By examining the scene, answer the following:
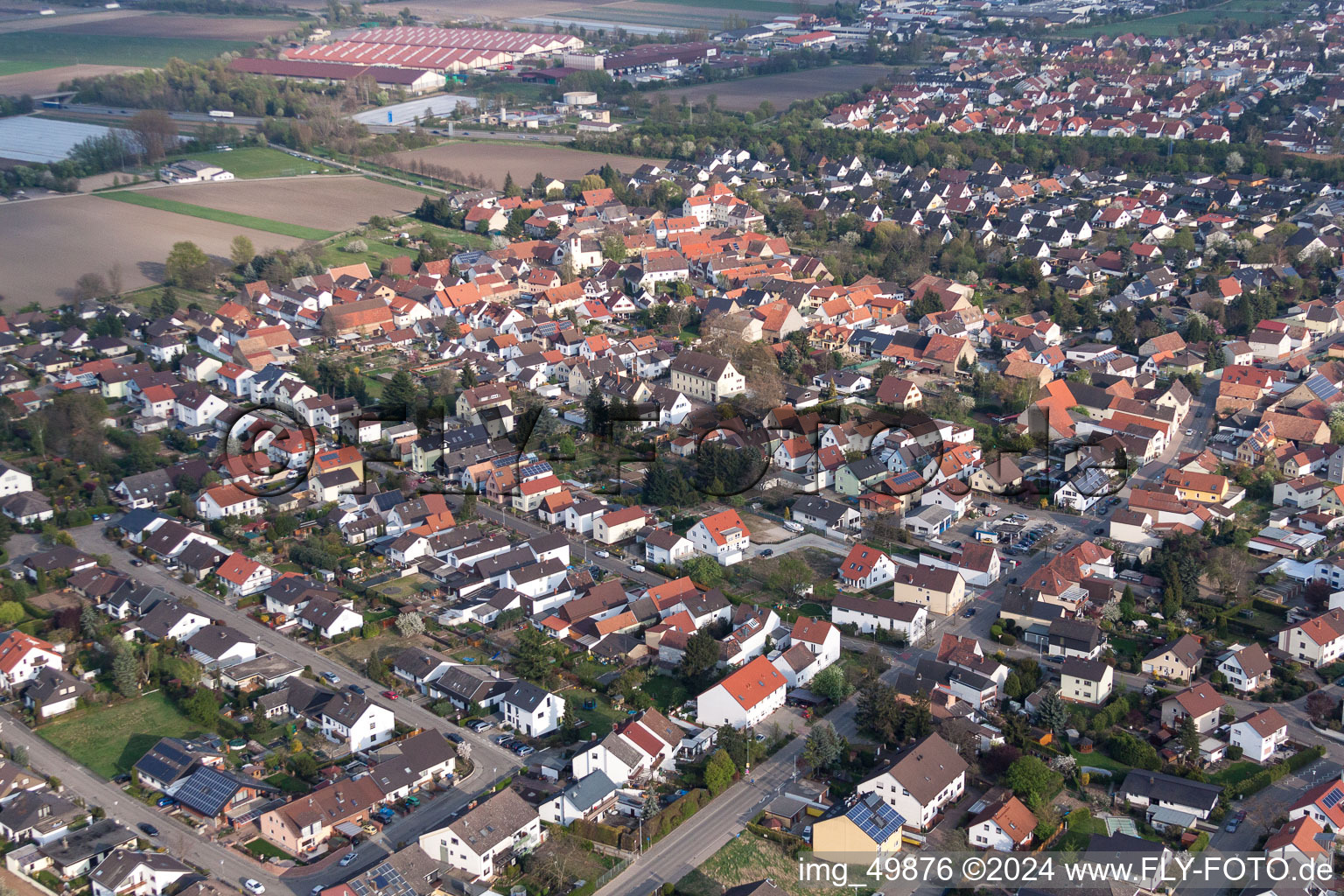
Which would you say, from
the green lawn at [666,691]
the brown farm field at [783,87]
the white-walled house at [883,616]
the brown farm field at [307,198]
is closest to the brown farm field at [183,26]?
the brown farm field at [783,87]

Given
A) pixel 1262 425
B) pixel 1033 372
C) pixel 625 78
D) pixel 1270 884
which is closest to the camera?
pixel 1270 884

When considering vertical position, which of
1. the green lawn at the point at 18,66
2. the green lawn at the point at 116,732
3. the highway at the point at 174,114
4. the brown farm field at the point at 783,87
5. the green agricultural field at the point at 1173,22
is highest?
the green agricultural field at the point at 1173,22

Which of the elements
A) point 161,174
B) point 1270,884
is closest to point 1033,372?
point 1270,884

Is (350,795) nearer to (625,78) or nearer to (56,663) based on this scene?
(56,663)

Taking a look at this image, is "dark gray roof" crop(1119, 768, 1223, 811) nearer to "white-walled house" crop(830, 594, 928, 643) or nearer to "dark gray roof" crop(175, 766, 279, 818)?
"white-walled house" crop(830, 594, 928, 643)

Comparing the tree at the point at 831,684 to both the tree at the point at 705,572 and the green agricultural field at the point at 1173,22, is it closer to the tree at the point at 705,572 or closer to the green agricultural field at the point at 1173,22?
the tree at the point at 705,572

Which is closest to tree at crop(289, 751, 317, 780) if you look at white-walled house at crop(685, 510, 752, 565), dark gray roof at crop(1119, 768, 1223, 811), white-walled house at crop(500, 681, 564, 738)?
white-walled house at crop(500, 681, 564, 738)
